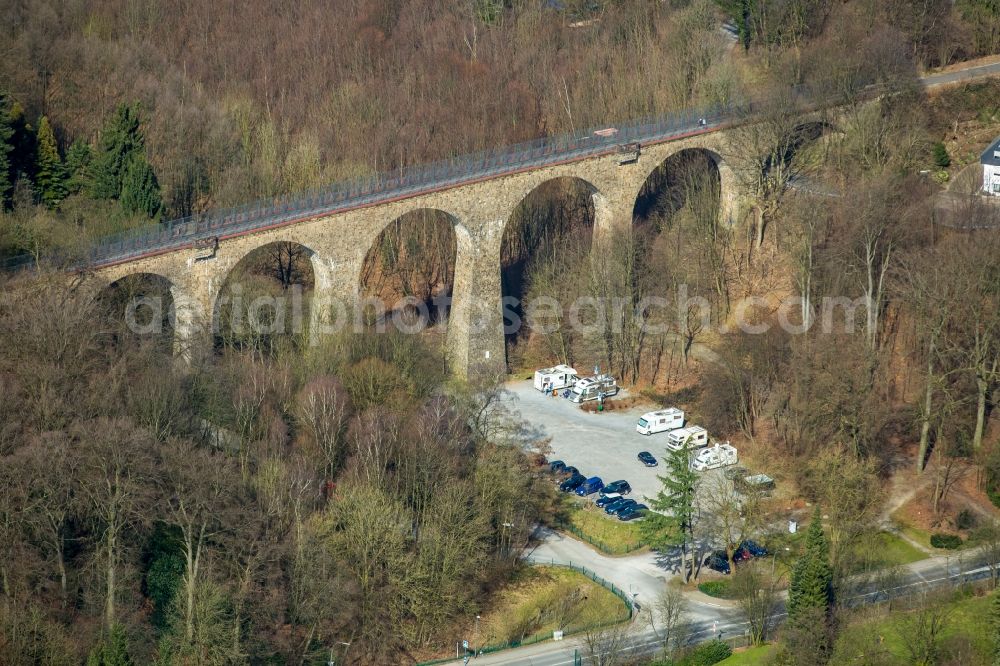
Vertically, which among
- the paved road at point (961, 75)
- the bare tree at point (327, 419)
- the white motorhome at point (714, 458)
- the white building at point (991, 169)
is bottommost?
the white motorhome at point (714, 458)

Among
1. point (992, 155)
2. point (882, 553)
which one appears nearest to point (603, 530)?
point (882, 553)

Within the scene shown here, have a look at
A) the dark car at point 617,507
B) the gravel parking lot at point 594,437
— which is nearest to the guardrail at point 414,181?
the gravel parking lot at point 594,437

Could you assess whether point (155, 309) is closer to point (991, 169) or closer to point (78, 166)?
point (78, 166)

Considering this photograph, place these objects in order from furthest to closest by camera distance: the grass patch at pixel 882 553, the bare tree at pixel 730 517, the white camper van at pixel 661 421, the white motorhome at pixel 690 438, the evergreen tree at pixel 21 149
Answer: the evergreen tree at pixel 21 149 < the white camper van at pixel 661 421 < the white motorhome at pixel 690 438 < the bare tree at pixel 730 517 < the grass patch at pixel 882 553

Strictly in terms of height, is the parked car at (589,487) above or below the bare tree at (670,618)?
above

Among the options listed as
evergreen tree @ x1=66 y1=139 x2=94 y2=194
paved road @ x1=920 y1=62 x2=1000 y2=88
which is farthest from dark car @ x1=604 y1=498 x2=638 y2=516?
paved road @ x1=920 y1=62 x2=1000 y2=88

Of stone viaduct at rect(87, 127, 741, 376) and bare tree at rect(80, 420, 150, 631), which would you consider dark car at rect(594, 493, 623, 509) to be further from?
bare tree at rect(80, 420, 150, 631)

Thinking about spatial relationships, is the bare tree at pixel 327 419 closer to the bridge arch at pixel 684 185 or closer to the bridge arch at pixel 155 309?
the bridge arch at pixel 155 309
